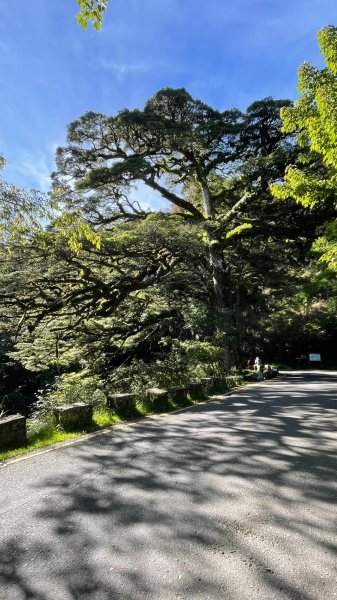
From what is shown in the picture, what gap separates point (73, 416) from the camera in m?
6.32

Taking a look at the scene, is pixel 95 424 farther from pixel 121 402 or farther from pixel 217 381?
pixel 217 381

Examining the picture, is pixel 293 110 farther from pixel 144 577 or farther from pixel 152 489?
pixel 144 577

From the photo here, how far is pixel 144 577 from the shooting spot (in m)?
2.47

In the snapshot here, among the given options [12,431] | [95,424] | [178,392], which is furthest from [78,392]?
[12,431]

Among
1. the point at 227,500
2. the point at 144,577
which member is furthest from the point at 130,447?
the point at 144,577

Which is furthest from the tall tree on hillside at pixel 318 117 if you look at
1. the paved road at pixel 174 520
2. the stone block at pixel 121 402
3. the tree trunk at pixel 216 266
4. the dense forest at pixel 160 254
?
the tree trunk at pixel 216 266

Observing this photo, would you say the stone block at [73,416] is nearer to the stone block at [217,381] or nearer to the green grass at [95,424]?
the green grass at [95,424]

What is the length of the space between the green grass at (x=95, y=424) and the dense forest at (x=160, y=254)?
155 cm

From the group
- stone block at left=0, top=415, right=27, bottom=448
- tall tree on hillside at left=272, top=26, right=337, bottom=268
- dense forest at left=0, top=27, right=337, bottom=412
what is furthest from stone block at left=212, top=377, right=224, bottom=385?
stone block at left=0, top=415, right=27, bottom=448

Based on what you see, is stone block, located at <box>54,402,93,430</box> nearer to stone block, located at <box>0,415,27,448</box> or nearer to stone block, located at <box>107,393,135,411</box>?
stone block, located at <box>0,415,27,448</box>

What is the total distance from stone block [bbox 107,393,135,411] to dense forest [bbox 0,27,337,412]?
1306mm

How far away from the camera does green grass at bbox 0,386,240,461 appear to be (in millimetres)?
5413

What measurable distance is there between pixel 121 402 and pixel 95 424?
40.6 inches

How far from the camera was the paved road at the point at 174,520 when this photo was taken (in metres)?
2.40
